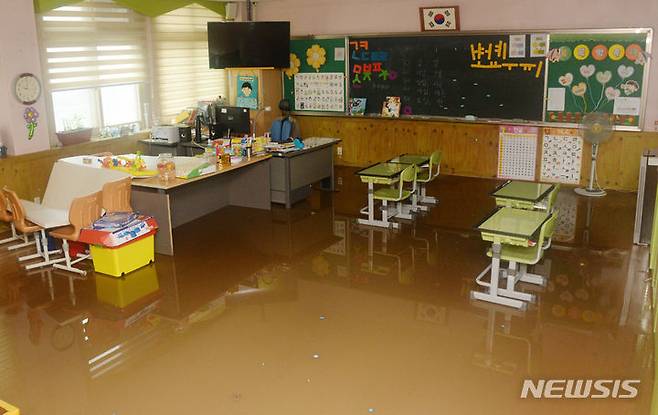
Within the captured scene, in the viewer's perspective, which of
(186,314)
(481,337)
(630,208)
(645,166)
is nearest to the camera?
(481,337)

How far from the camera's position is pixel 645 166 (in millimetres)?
6043

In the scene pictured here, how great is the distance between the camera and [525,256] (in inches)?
192

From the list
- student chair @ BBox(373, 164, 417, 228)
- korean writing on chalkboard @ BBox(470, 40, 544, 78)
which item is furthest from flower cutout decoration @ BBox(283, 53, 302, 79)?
student chair @ BBox(373, 164, 417, 228)

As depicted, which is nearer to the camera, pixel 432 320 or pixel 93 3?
pixel 432 320

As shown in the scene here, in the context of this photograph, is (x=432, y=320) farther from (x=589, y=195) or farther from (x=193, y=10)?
(x=193, y=10)

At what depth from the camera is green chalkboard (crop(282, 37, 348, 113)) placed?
969 cm

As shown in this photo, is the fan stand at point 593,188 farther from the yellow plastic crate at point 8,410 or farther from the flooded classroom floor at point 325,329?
the yellow plastic crate at point 8,410

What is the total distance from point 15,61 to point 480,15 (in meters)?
6.00

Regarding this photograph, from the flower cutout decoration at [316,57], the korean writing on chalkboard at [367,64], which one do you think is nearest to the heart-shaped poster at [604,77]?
the korean writing on chalkboard at [367,64]

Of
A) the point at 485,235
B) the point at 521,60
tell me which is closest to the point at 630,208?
the point at 521,60

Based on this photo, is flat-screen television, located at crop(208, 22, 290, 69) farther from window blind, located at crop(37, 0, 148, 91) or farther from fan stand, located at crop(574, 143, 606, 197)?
fan stand, located at crop(574, 143, 606, 197)

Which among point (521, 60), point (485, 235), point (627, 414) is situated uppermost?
point (521, 60)

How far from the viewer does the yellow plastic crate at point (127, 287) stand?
5098 millimetres

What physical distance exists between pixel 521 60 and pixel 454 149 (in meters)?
1.58
